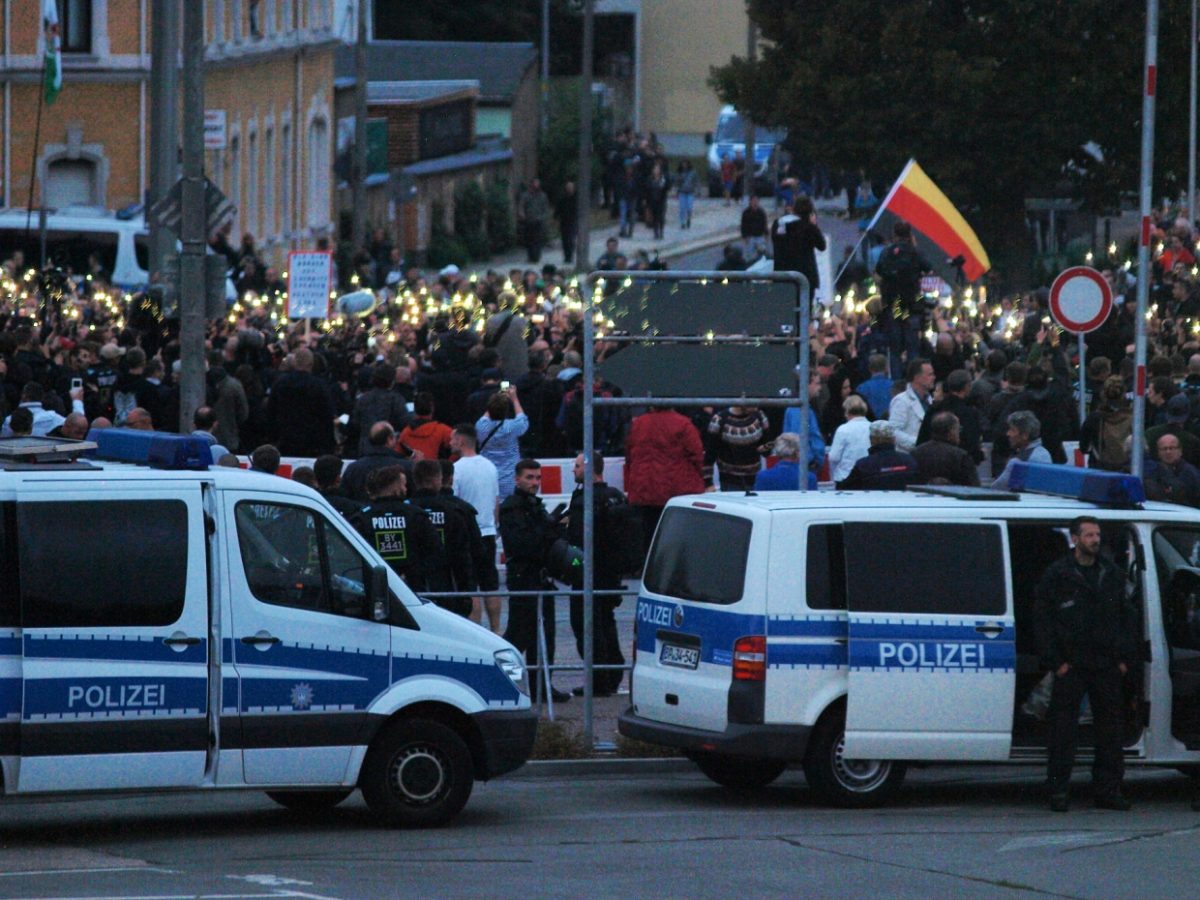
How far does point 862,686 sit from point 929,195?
17575mm

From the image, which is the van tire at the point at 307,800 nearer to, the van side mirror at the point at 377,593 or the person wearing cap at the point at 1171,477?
the van side mirror at the point at 377,593

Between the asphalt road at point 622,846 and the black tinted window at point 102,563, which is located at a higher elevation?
the black tinted window at point 102,563

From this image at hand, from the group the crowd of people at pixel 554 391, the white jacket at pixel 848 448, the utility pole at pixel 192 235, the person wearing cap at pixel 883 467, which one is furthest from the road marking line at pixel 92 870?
the utility pole at pixel 192 235

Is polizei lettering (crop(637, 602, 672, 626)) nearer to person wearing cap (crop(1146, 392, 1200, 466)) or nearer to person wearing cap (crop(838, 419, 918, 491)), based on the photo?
person wearing cap (crop(838, 419, 918, 491))

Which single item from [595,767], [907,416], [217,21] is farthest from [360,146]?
[595,767]

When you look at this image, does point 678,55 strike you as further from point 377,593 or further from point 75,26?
point 377,593

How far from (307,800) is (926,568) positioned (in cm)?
350

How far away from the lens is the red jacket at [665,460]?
18.8 m

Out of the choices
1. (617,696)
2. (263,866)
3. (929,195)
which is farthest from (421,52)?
(263,866)

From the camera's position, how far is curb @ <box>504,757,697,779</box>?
15031 mm

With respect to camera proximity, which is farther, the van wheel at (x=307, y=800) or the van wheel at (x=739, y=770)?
the van wheel at (x=739, y=770)

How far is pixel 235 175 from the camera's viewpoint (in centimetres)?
5241

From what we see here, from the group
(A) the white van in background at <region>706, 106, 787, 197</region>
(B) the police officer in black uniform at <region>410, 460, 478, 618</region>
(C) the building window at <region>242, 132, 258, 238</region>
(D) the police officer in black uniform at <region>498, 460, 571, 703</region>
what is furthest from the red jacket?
(A) the white van in background at <region>706, 106, 787, 197</region>

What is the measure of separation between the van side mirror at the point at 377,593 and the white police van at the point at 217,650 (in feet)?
0.03
